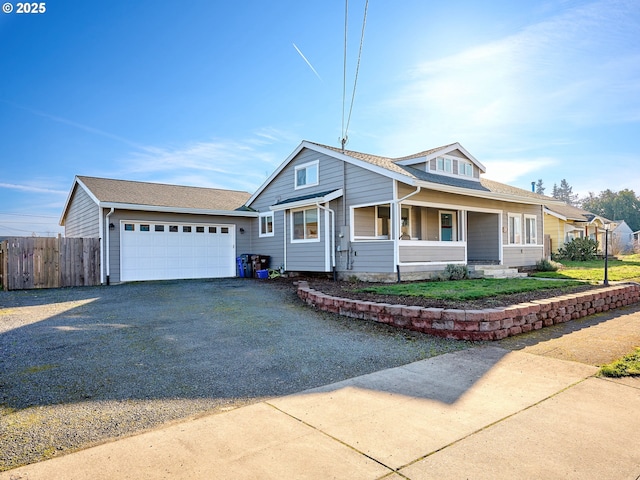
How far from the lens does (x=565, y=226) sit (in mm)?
28719

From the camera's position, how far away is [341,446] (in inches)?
108

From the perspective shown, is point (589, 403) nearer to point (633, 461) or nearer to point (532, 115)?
point (633, 461)

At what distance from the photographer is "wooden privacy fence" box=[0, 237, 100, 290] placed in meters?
12.5

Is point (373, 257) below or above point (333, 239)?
below

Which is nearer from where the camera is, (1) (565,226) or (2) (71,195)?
(2) (71,195)

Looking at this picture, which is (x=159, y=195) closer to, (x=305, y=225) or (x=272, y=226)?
(x=272, y=226)

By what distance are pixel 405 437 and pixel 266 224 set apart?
14.8 m

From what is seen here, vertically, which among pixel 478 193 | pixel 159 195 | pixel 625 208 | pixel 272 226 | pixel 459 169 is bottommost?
pixel 272 226

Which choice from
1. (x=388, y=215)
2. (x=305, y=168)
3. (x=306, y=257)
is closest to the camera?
(x=388, y=215)

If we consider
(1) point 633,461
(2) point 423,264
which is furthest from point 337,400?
(2) point 423,264

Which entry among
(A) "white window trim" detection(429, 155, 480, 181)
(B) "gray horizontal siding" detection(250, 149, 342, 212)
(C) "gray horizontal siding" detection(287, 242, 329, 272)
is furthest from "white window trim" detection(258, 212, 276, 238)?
(A) "white window trim" detection(429, 155, 480, 181)

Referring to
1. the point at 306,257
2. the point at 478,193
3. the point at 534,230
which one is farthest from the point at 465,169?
the point at 306,257

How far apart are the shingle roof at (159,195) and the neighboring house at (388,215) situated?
1.98 m

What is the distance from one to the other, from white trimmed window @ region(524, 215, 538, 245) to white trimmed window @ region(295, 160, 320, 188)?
966 centimetres
